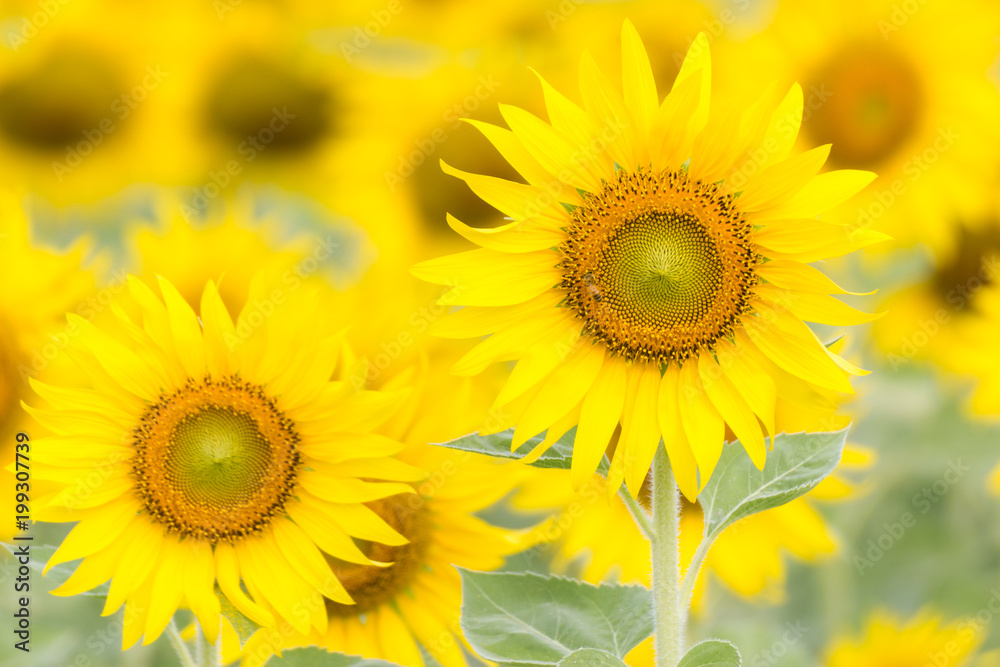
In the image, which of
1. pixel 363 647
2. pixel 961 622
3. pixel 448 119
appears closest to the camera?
pixel 363 647

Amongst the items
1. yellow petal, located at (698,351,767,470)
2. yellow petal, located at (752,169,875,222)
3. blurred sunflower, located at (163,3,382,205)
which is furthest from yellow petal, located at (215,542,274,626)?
blurred sunflower, located at (163,3,382,205)

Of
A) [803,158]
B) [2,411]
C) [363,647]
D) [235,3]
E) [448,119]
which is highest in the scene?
[235,3]

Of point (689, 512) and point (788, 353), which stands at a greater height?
point (788, 353)

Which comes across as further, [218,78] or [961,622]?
[218,78]

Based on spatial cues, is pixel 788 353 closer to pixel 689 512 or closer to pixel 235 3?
pixel 689 512

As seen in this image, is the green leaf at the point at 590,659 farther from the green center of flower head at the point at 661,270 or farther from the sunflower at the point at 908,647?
the sunflower at the point at 908,647

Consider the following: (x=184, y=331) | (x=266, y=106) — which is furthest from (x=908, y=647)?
(x=266, y=106)

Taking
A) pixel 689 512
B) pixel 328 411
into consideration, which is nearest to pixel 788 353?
pixel 328 411
